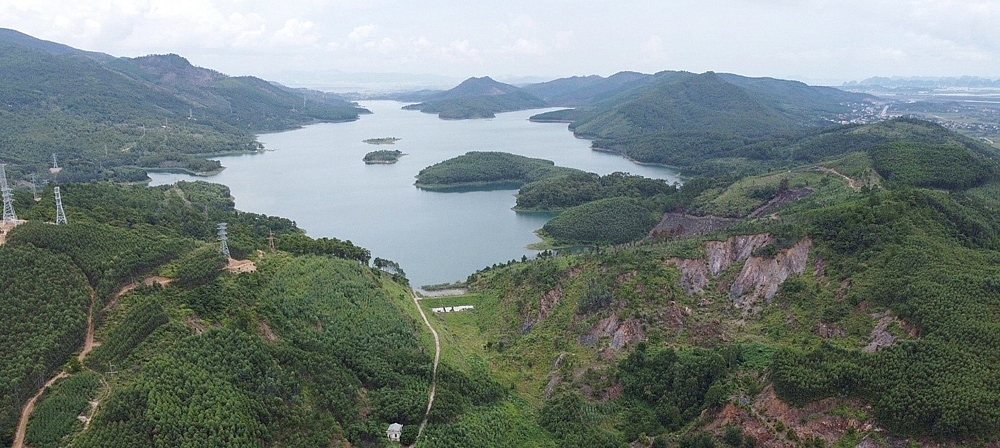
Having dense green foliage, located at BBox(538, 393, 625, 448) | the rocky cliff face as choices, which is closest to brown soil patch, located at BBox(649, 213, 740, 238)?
the rocky cliff face

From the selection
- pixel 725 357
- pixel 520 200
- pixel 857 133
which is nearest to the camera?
pixel 725 357

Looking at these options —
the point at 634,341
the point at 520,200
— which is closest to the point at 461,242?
the point at 520,200

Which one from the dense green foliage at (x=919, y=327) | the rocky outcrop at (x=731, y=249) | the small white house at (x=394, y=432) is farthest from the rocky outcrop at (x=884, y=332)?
the small white house at (x=394, y=432)

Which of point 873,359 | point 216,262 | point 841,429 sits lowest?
point 841,429

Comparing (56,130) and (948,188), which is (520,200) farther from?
(56,130)

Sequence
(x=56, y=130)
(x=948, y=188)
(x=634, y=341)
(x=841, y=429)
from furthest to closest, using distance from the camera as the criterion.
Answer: (x=56, y=130) < (x=948, y=188) < (x=634, y=341) < (x=841, y=429)

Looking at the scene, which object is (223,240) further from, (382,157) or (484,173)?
(382,157)

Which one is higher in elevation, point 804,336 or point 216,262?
point 216,262

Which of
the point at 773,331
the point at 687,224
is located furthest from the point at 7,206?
the point at 687,224
